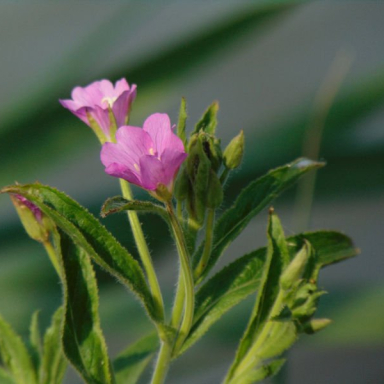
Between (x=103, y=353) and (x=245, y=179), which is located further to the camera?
(x=245, y=179)

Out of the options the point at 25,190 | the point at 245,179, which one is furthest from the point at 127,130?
the point at 245,179

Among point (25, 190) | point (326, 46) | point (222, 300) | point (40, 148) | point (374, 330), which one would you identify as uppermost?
point (326, 46)

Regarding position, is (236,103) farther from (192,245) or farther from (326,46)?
(192,245)

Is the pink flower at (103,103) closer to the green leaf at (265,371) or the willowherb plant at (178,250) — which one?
the willowherb plant at (178,250)

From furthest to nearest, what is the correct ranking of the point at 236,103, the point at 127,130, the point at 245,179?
the point at 236,103, the point at 245,179, the point at 127,130

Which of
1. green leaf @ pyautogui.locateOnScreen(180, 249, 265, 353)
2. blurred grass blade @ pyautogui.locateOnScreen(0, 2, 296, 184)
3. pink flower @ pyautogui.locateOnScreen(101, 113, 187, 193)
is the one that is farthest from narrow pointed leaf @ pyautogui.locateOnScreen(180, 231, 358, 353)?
blurred grass blade @ pyautogui.locateOnScreen(0, 2, 296, 184)

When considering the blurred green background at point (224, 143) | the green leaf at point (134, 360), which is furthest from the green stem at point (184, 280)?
the blurred green background at point (224, 143)
